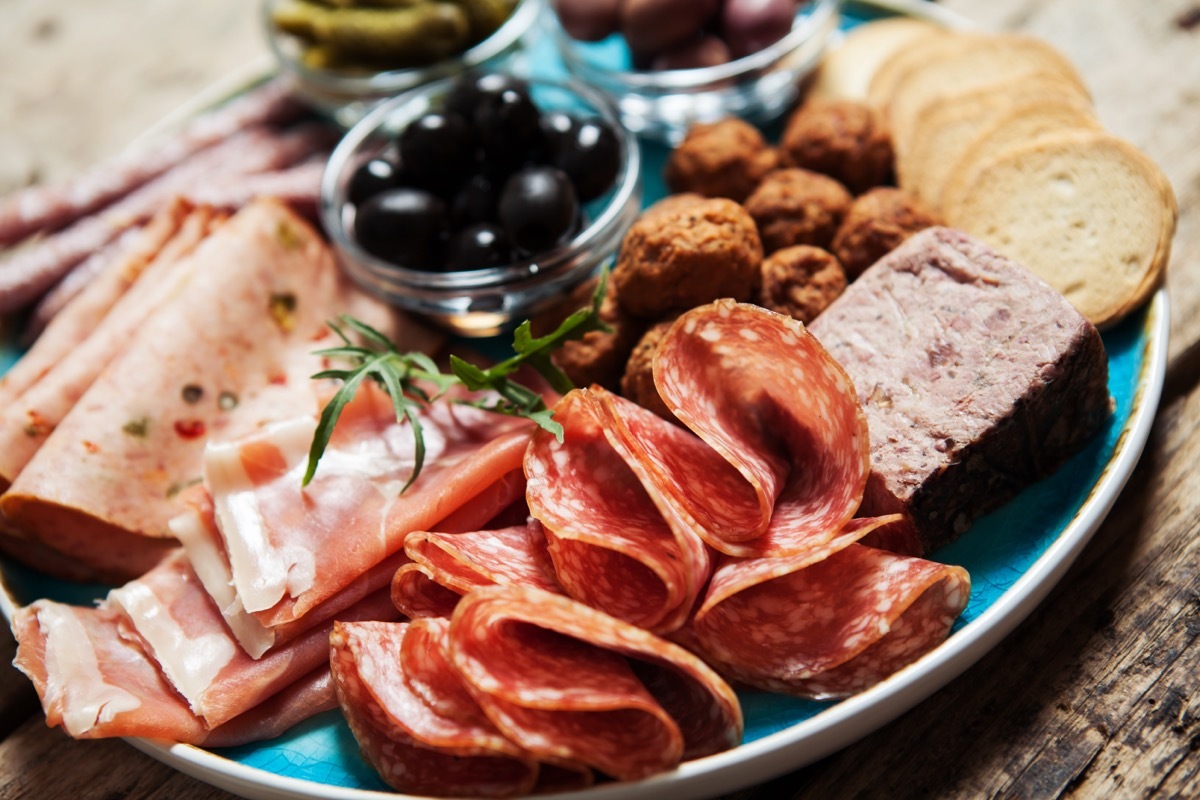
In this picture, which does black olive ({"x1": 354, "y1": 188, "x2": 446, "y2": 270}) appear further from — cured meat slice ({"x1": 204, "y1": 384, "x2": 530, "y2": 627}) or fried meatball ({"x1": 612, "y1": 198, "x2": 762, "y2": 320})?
fried meatball ({"x1": 612, "y1": 198, "x2": 762, "y2": 320})

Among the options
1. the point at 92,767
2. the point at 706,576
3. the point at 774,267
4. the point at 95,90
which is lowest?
the point at 92,767

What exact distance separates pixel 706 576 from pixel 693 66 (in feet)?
5.25

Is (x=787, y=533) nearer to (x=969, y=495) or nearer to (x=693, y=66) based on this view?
(x=969, y=495)

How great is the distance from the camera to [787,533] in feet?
5.93

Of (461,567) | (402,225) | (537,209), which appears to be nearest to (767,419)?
(461,567)

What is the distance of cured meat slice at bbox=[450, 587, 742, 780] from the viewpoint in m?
1.57

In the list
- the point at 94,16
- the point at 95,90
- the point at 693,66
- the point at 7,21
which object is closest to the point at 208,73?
the point at 95,90

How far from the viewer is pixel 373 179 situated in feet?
8.43

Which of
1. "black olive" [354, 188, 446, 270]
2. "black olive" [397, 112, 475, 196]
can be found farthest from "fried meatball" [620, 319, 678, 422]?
"black olive" [397, 112, 475, 196]

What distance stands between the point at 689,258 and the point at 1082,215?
0.91 m

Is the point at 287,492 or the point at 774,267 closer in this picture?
the point at 287,492

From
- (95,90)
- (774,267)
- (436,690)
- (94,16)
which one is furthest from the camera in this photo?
(94,16)

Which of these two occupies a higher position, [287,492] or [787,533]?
[787,533]

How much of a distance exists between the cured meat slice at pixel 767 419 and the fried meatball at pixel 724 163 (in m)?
0.73
